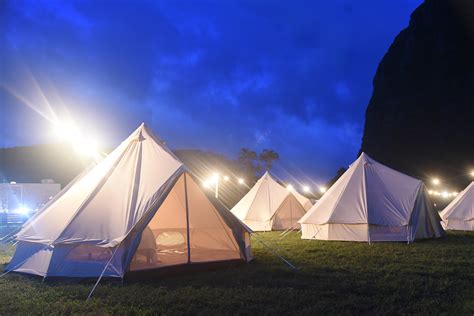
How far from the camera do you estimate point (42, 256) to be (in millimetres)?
7168

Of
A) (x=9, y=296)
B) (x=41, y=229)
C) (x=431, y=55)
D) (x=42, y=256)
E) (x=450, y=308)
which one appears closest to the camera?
(x=450, y=308)

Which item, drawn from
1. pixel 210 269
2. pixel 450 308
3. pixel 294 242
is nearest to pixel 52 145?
pixel 294 242

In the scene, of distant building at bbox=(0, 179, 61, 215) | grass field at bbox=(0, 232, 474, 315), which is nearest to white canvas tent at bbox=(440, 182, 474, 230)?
grass field at bbox=(0, 232, 474, 315)

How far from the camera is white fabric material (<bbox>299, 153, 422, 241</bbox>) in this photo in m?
12.7

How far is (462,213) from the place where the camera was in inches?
658

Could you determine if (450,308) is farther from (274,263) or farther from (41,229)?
(41,229)

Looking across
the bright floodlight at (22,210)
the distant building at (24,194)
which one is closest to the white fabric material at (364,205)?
the bright floodlight at (22,210)

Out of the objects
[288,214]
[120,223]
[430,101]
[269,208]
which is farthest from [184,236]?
[430,101]

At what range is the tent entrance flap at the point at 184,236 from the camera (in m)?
7.88

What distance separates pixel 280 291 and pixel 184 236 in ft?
16.4

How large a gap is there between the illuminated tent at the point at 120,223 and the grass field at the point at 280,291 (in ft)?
1.39

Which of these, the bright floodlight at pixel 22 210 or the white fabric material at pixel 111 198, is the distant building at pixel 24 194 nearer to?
the bright floodlight at pixel 22 210

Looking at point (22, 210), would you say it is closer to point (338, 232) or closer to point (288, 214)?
point (288, 214)

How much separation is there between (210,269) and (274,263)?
1.45 metres
